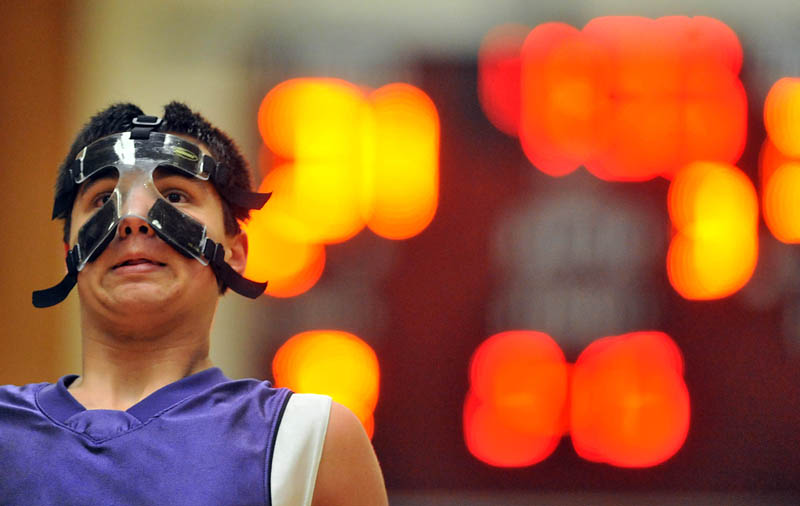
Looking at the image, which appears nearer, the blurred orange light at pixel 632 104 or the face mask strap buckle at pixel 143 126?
the face mask strap buckle at pixel 143 126

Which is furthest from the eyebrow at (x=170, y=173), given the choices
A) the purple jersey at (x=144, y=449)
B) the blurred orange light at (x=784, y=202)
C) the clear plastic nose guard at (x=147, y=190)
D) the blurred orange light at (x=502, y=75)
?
the blurred orange light at (x=784, y=202)

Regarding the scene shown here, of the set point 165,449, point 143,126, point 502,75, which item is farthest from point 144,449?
point 502,75

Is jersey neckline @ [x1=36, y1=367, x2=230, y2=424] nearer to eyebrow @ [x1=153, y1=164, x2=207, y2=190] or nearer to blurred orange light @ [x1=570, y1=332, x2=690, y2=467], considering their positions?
eyebrow @ [x1=153, y1=164, x2=207, y2=190]

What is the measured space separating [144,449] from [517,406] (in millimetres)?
2068

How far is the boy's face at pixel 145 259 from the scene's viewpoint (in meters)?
1.51

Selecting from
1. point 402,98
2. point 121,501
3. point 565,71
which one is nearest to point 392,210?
point 402,98

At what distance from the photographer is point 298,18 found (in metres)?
3.74

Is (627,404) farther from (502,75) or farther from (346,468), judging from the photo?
(346,468)

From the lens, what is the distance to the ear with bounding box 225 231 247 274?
1671 mm

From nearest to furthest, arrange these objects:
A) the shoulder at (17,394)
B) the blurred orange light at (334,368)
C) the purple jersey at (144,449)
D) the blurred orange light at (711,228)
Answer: the purple jersey at (144,449) < the shoulder at (17,394) < the blurred orange light at (334,368) < the blurred orange light at (711,228)

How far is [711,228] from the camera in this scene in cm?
342

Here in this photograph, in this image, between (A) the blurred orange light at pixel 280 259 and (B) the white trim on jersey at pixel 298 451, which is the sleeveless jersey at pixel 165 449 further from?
(A) the blurred orange light at pixel 280 259

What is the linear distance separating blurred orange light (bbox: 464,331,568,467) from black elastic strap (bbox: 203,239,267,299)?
176cm

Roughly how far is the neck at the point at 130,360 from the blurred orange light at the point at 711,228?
7.23 ft
